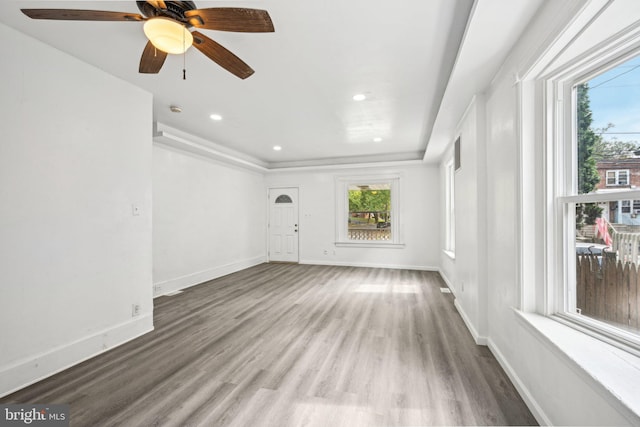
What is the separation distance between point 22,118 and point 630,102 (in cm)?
371

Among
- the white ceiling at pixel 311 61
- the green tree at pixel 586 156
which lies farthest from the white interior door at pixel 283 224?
the green tree at pixel 586 156

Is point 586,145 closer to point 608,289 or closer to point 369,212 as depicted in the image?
point 608,289

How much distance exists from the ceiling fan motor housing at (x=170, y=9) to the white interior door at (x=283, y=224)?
529 centimetres

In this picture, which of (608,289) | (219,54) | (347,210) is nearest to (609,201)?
(608,289)

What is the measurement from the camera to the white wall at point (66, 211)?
74.9 inches

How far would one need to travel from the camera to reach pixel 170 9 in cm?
153

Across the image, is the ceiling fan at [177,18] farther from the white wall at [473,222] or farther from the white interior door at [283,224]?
the white interior door at [283,224]

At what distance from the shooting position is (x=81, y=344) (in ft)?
7.41

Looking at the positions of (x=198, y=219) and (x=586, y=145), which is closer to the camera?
(x=586, y=145)

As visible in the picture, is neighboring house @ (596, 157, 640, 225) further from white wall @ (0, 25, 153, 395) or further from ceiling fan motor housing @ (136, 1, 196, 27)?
white wall @ (0, 25, 153, 395)

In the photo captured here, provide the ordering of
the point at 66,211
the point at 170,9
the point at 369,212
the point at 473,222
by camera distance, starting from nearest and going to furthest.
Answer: the point at 170,9 → the point at 66,211 → the point at 473,222 → the point at 369,212

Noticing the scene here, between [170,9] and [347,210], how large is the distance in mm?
5363

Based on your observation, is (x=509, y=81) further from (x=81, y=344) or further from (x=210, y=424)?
(x=81, y=344)

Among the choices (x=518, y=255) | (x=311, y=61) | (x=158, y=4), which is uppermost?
(x=311, y=61)
